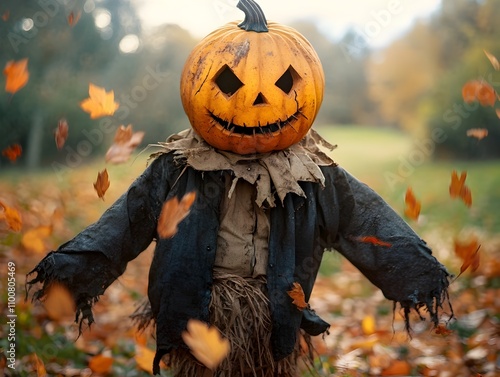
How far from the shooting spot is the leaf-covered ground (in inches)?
144

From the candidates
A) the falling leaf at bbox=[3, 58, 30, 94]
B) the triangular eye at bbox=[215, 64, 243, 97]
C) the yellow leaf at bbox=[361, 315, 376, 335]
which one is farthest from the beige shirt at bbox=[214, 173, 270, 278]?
the yellow leaf at bbox=[361, 315, 376, 335]

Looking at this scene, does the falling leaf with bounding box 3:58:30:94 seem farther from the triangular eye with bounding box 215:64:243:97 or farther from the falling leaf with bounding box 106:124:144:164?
the triangular eye with bounding box 215:64:243:97

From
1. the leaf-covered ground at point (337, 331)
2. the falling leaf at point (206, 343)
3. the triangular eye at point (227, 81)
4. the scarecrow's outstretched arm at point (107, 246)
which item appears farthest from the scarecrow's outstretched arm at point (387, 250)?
the scarecrow's outstretched arm at point (107, 246)

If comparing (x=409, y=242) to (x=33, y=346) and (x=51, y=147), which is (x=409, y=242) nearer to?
(x=33, y=346)

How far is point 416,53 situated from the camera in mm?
14648

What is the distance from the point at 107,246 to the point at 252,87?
1.06 meters

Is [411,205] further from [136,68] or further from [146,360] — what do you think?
[136,68]

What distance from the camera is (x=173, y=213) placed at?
9.02 ft

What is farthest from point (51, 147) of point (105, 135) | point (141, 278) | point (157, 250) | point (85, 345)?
point (157, 250)

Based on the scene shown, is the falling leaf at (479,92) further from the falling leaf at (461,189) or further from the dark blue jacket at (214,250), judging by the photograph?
the dark blue jacket at (214,250)

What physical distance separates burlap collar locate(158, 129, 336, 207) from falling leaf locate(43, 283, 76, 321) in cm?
84

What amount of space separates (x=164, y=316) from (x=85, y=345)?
5.62 ft

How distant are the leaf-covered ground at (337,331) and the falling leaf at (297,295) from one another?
0.49m

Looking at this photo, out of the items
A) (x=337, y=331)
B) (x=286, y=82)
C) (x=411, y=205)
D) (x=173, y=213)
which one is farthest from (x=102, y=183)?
(x=337, y=331)
